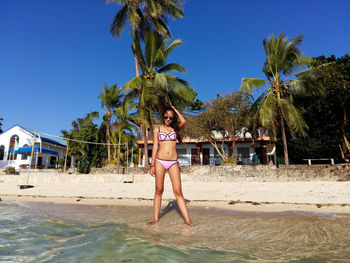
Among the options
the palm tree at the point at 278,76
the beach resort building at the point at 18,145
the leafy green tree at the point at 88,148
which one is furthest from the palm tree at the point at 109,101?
the palm tree at the point at 278,76

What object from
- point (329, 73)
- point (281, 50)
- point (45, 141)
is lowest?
point (45, 141)

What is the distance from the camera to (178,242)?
225 centimetres

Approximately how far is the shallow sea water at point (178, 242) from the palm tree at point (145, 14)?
13.4 m

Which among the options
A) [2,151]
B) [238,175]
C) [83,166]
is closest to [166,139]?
[238,175]

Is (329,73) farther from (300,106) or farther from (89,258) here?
(89,258)

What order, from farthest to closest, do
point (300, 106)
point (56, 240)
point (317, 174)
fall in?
point (300, 106) → point (317, 174) → point (56, 240)

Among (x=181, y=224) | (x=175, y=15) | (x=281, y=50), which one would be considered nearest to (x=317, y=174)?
(x=281, y=50)

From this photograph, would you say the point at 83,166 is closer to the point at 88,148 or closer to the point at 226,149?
the point at 88,148

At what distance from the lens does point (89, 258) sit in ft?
5.92

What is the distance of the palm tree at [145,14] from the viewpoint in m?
15.2

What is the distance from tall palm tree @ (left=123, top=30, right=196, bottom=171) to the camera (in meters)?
12.9

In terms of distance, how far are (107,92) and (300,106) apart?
17271mm

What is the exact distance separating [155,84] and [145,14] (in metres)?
6.44

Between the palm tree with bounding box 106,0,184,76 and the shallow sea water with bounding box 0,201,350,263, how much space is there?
43.9 feet
